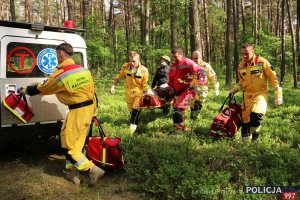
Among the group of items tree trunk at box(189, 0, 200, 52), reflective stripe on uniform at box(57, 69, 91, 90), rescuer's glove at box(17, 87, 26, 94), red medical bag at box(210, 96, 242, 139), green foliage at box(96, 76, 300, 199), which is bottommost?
green foliage at box(96, 76, 300, 199)

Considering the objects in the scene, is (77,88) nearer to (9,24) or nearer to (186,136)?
(9,24)

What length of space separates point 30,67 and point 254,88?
4620mm

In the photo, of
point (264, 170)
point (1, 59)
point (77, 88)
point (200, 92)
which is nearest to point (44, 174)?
point (77, 88)

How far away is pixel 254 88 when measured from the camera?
6805mm

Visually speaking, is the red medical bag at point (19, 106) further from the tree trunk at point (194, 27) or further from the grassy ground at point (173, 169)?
the tree trunk at point (194, 27)

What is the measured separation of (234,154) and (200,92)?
1.33m

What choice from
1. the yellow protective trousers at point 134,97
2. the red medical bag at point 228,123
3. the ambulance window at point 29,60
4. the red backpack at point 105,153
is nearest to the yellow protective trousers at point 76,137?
the red backpack at point 105,153

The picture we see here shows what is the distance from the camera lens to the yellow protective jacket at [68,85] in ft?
16.9

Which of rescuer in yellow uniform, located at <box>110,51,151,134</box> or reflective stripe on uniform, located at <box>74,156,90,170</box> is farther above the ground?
rescuer in yellow uniform, located at <box>110,51,151,134</box>

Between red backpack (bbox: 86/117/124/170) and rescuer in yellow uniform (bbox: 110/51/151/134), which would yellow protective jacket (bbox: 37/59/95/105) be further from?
rescuer in yellow uniform (bbox: 110/51/151/134)

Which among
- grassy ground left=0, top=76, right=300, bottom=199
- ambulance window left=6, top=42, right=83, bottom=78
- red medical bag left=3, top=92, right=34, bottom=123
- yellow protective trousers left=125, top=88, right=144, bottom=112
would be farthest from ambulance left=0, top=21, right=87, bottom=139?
yellow protective trousers left=125, top=88, right=144, bottom=112

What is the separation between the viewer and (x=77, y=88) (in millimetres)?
5262

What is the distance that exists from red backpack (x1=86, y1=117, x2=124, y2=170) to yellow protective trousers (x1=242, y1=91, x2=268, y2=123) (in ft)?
9.81

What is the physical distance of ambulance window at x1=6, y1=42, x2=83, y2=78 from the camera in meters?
5.71
